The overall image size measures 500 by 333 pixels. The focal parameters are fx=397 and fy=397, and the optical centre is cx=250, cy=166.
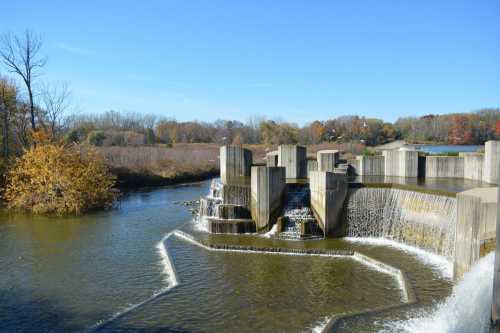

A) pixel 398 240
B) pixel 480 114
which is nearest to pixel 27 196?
pixel 398 240

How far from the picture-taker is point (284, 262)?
11.4 m

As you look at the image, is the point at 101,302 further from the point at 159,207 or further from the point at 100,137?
the point at 100,137

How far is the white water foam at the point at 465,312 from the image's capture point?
21.9 feet

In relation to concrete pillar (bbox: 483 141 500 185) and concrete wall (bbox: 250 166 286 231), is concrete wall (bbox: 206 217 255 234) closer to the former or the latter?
concrete wall (bbox: 250 166 286 231)

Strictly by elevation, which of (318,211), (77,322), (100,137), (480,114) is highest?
(480,114)

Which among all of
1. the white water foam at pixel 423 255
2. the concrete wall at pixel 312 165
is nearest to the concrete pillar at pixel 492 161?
the white water foam at pixel 423 255

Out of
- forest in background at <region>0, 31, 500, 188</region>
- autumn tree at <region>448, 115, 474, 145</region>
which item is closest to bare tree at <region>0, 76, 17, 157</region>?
forest in background at <region>0, 31, 500, 188</region>

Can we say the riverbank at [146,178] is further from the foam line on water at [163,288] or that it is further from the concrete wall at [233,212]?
the foam line on water at [163,288]

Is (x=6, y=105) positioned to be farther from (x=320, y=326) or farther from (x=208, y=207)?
(x=320, y=326)

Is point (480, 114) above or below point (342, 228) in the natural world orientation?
above

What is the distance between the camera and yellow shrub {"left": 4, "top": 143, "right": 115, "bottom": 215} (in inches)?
763

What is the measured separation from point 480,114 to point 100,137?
82.0m

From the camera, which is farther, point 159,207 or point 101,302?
point 159,207

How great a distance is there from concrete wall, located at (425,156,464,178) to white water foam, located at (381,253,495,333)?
37.2ft
